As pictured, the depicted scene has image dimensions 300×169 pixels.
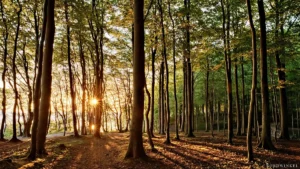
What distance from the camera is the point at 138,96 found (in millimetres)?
9805

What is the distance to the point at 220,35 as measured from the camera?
52.2 feet

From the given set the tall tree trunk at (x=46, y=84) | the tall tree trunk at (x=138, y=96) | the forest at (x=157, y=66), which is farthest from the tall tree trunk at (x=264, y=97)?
the tall tree trunk at (x=46, y=84)

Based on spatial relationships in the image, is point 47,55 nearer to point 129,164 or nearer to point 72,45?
point 129,164

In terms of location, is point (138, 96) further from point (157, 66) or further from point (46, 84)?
point (157, 66)

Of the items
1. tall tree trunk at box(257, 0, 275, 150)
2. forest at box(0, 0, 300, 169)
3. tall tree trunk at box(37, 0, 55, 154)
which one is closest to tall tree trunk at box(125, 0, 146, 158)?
forest at box(0, 0, 300, 169)

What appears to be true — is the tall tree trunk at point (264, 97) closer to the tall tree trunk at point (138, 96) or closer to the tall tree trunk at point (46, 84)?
the tall tree trunk at point (138, 96)

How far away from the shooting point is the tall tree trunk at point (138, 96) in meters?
9.68

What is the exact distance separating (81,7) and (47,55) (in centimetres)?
361

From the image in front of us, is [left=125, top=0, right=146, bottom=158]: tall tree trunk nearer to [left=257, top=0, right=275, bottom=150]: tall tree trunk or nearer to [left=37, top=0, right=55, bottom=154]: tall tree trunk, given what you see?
[left=37, top=0, right=55, bottom=154]: tall tree trunk

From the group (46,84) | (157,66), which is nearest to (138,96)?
(46,84)

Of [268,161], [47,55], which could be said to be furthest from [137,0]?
[268,161]

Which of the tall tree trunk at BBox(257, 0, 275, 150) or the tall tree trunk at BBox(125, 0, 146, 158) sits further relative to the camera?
the tall tree trunk at BBox(257, 0, 275, 150)

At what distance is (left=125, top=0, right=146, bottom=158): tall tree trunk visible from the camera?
31.8 ft

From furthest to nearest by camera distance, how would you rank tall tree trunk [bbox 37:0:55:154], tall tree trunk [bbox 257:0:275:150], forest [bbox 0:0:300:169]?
1. tall tree trunk [bbox 257:0:275:150]
2. tall tree trunk [bbox 37:0:55:154]
3. forest [bbox 0:0:300:169]
